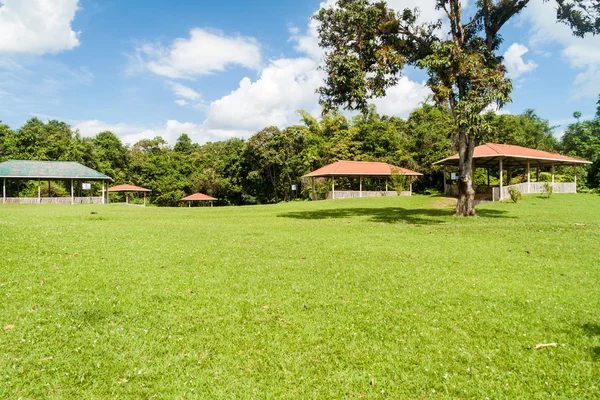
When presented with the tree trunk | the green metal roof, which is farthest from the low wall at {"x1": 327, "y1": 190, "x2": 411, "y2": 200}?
the green metal roof

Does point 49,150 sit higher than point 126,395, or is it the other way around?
point 49,150

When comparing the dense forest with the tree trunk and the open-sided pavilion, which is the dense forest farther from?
the tree trunk

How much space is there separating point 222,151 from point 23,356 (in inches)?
2192

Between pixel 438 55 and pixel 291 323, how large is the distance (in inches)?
597

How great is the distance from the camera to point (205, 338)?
13.3 feet

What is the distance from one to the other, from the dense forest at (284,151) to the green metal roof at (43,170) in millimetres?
7375

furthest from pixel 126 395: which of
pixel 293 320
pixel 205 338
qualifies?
pixel 293 320

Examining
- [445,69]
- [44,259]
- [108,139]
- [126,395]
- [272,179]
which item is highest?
[108,139]

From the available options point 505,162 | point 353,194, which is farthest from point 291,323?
point 505,162

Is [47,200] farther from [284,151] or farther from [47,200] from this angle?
[284,151]

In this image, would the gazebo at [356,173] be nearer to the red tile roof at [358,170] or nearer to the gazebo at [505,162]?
the red tile roof at [358,170]

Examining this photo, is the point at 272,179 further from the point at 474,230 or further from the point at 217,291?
the point at 217,291

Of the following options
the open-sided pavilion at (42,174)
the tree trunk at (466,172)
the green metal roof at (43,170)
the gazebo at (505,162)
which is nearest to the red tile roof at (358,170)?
the gazebo at (505,162)

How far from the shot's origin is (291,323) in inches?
176
